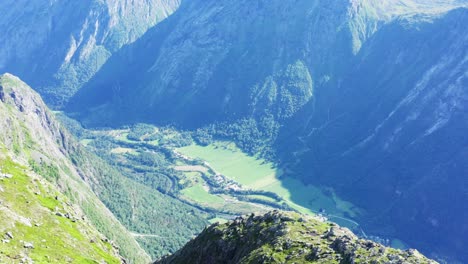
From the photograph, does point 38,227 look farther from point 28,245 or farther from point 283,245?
point 283,245

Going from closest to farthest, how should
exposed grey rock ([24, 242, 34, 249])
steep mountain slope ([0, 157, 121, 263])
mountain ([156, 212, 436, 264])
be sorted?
mountain ([156, 212, 436, 264]) → steep mountain slope ([0, 157, 121, 263]) → exposed grey rock ([24, 242, 34, 249])

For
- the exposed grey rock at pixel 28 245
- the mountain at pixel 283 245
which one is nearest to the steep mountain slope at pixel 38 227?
the exposed grey rock at pixel 28 245

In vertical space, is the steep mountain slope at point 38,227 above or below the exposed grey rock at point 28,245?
above

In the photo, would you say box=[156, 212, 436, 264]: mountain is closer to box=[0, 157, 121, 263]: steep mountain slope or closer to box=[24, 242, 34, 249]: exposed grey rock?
box=[0, 157, 121, 263]: steep mountain slope

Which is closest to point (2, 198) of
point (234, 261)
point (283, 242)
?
point (234, 261)

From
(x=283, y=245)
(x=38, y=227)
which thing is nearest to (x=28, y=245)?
(x=38, y=227)

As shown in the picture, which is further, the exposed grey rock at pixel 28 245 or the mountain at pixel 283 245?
the exposed grey rock at pixel 28 245

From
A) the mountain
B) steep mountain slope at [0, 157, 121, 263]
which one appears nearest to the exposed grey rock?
steep mountain slope at [0, 157, 121, 263]

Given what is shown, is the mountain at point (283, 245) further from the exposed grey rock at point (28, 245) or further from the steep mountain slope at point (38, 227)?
the exposed grey rock at point (28, 245)
